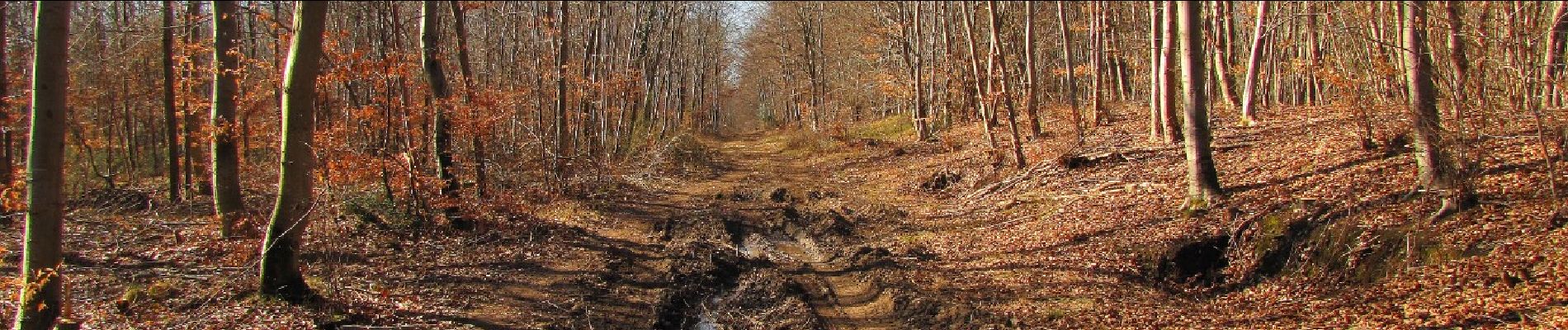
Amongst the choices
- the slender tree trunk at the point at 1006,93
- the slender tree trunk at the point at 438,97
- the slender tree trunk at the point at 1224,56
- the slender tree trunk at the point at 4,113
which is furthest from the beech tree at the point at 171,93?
the slender tree trunk at the point at 1224,56

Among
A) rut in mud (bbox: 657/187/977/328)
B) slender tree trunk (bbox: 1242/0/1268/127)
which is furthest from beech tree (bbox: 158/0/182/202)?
slender tree trunk (bbox: 1242/0/1268/127)

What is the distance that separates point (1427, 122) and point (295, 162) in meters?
9.91

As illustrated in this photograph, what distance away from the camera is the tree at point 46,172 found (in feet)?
19.0

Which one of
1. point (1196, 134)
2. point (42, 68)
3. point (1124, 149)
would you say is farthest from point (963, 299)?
point (42, 68)

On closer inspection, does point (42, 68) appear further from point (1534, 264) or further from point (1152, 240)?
point (1534, 264)

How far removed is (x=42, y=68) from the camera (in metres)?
5.77

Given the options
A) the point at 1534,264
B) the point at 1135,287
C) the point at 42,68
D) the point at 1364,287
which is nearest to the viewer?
the point at 42,68

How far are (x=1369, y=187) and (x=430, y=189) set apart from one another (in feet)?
38.3

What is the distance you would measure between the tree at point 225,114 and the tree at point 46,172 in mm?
4611

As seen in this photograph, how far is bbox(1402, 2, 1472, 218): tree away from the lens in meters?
7.62

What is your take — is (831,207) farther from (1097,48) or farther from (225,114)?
(225,114)

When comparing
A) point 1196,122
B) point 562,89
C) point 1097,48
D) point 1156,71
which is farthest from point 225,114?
point 1097,48

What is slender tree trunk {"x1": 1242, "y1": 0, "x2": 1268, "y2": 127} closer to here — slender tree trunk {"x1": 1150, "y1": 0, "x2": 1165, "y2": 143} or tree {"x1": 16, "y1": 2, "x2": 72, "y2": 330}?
slender tree trunk {"x1": 1150, "y1": 0, "x2": 1165, "y2": 143}

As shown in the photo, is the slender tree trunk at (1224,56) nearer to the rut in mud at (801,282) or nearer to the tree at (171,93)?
the rut in mud at (801,282)
